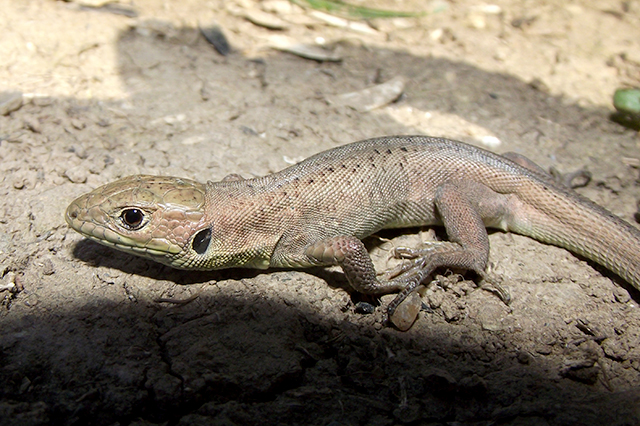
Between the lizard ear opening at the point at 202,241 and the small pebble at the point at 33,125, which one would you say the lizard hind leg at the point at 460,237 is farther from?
the small pebble at the point at 33,125

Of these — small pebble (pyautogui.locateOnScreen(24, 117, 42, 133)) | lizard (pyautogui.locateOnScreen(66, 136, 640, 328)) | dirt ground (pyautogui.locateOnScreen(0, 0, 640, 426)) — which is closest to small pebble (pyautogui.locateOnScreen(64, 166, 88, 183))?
dirt ground (pyautogui.locateOnScreen(0, 0, 640, 426))

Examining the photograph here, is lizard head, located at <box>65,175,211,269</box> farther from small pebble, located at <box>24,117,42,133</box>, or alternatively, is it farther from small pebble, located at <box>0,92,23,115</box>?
small pebble, located at <box>0,92,23,115</box>

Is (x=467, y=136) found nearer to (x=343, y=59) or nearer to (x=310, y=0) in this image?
(x=343, y=59)

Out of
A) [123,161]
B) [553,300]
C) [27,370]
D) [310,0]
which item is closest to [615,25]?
[310,0]

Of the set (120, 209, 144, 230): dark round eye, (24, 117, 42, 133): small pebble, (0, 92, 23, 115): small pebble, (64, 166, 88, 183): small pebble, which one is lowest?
(64, 166, 88, 183): small pebble

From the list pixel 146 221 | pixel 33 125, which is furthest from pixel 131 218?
pixel 33 125

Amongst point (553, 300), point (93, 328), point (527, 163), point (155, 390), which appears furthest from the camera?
point (527, 163)

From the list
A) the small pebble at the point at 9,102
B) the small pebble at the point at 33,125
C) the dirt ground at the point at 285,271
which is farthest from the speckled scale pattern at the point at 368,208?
the small pebble at the point at 9,102

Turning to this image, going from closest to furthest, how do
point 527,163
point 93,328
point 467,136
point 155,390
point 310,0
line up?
point 155,390 → point 93,328 → point 527,163 → point 467,136 → point 310,0

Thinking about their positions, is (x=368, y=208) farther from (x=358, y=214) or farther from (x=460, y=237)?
(x=460, y=237)
